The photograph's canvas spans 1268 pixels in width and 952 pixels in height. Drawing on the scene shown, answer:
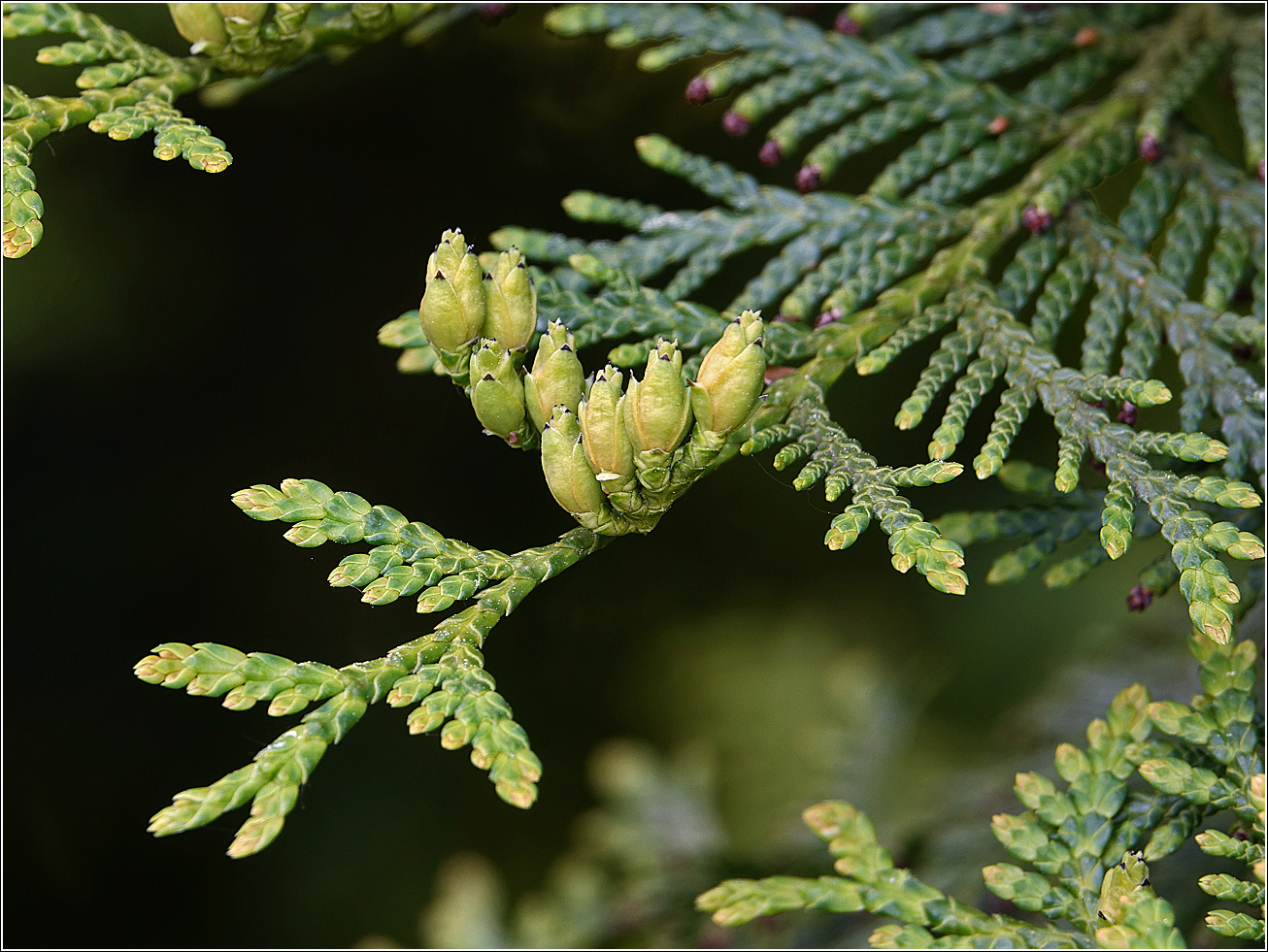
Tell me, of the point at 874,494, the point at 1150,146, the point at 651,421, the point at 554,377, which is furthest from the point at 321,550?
the point at 1150,146

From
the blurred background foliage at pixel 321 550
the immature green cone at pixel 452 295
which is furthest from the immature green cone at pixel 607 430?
the blurred background foliage at pixel 321 550

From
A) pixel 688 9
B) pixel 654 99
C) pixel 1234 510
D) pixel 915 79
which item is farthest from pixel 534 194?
pixel 1234 510

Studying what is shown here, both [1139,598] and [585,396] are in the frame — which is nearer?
[585,396]

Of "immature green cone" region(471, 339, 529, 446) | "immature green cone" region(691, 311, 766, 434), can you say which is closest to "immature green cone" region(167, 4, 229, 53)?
"immature green cone" region(471, 339, 529, 446)

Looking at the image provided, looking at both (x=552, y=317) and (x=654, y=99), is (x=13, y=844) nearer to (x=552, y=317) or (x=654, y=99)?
(x=552, y=317)

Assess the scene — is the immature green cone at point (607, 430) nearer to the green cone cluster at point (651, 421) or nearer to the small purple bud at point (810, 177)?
the green cone cluster at point (651, 421)

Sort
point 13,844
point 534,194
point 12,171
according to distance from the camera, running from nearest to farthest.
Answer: point 12,171 → point 13,844 → point 534,194

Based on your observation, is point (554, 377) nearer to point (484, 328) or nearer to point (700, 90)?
point (484, 328)
